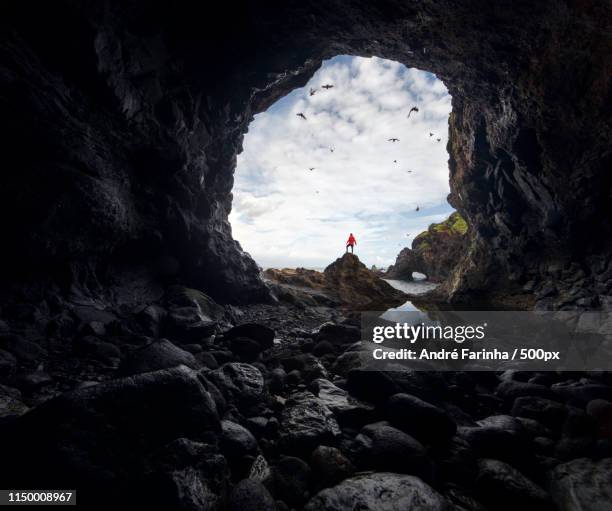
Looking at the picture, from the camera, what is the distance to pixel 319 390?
5402mm

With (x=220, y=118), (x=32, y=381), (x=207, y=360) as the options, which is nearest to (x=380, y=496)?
(x=207, y=360)

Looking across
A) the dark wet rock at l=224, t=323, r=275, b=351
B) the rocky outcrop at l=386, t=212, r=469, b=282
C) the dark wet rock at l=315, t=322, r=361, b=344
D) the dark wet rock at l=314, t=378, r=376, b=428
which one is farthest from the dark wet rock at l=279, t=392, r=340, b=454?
the rocky outcrop at l=386, t=212, r=469, b=282

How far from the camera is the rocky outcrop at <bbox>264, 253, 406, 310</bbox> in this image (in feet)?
77.9

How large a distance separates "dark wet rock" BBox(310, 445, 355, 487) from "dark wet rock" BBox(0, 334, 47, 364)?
533 cm

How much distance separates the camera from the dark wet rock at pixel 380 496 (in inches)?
111

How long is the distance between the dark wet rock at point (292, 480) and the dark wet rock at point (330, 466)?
0.40ft

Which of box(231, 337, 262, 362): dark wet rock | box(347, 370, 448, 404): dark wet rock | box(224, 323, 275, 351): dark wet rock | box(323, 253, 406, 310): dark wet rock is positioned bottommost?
box(347, 370, 448, 404): dark wet rock

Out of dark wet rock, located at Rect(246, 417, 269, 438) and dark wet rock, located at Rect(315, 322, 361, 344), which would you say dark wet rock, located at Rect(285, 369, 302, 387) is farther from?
dark wet rock, located at Rect(315, 322, 361, 344)

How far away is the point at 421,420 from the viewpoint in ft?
13.5

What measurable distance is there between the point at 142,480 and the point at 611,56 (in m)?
14.6

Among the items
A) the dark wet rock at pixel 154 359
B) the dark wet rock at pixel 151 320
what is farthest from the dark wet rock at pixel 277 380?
the dark wet rock at pixel 151 320

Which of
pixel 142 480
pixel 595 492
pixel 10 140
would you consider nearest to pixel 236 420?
pixel 142 480

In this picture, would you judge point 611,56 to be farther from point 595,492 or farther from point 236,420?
point 236,420

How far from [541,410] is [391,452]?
122 inches
